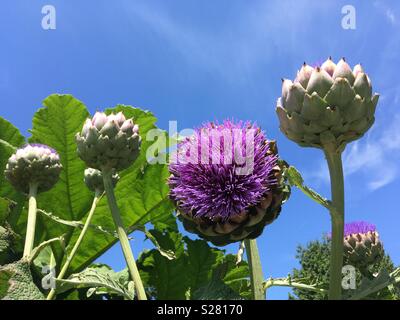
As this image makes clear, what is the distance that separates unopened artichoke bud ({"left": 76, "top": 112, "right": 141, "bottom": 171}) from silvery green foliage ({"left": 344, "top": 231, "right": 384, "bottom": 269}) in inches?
32.9

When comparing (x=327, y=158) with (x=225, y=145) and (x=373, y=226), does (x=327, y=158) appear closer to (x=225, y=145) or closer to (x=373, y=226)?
(x=225, y=145)

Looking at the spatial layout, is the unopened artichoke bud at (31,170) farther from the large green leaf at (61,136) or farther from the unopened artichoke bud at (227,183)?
the large green leaf at (61,136)

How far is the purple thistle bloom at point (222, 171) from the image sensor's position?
4.13 ft

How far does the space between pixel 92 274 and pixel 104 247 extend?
1.51 m

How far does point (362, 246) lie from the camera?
1806 millimetres

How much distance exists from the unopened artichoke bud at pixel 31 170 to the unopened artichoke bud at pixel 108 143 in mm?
308

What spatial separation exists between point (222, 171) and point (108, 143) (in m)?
0.33

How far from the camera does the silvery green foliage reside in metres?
1.77

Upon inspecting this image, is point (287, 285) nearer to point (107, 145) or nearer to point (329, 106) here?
point (329, 106)

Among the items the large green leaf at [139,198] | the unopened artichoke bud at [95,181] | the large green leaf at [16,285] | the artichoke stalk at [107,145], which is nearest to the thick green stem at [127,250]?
the artichoke stalk at [107,145]

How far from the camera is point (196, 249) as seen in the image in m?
2.05

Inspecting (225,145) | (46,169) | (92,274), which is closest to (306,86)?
(225,145)

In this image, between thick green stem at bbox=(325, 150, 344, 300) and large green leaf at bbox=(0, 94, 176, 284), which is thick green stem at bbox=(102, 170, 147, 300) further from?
large green leaf at bbox=(0, 94, 176, 284)

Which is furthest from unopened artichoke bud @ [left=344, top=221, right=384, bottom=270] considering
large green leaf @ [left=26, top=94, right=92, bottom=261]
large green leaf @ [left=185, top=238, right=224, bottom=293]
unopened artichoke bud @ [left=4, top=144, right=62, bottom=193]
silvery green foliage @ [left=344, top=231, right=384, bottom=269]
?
large green leaf @ [left=26, top=94, right=92, bottom=261]
